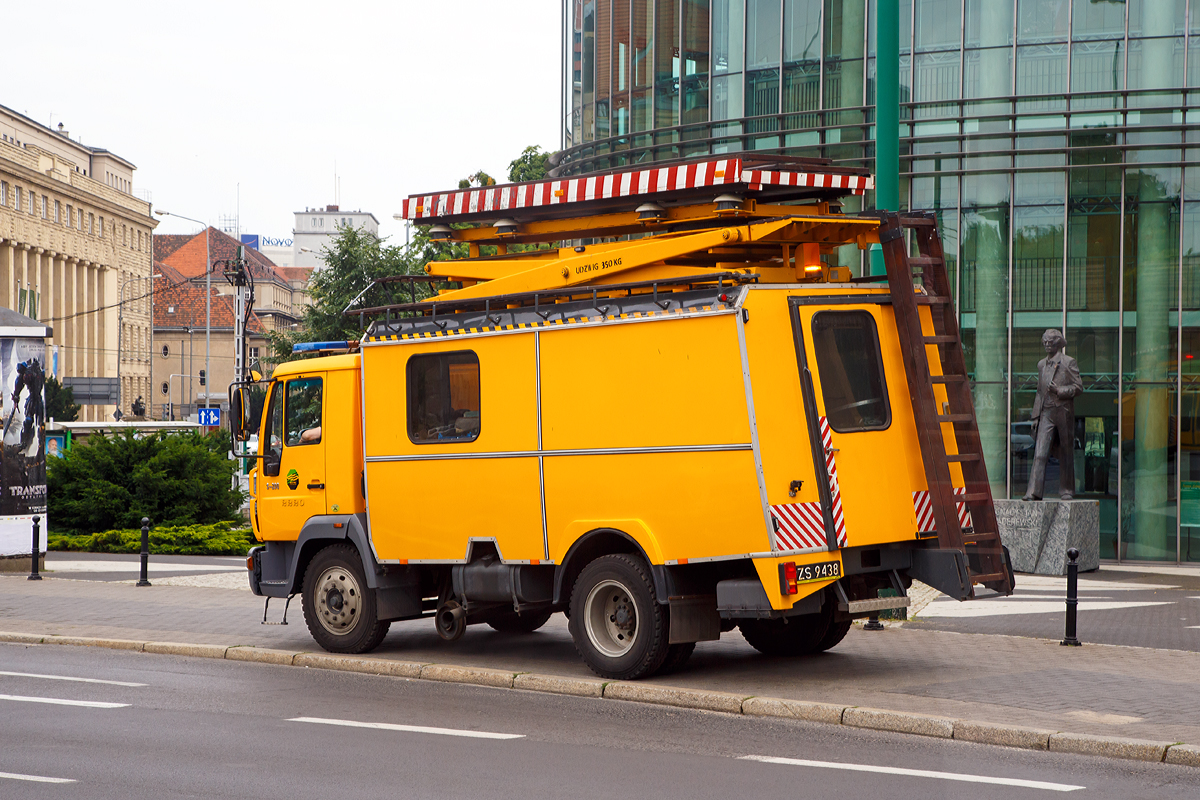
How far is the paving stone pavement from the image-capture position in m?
8.72

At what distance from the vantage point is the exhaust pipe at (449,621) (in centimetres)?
1159

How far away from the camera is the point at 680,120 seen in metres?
26.0

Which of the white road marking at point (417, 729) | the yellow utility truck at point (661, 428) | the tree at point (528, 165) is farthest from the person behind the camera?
the tree at point (528, 165)

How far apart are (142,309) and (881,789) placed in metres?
117

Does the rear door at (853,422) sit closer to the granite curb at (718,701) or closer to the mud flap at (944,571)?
the mud flap at (944,571)

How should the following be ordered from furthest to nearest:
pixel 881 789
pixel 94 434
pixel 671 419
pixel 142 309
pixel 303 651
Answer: pixel 142 309
pixel 94 434
pixel 303 651
pixel 671 419
pixel 881 789

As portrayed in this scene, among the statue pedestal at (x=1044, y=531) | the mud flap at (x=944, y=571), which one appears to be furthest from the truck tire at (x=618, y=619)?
the statue pedestal at (x=1044, y=531)

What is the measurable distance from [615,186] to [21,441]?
44.4 ft

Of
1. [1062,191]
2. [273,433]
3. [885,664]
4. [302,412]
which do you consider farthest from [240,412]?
[1062,191]

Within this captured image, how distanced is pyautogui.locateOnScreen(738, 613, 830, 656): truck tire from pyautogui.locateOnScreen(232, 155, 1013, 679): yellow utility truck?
2 centimetres

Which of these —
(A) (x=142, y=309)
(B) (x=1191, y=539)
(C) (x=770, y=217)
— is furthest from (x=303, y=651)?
(A) (x=142, y=309)

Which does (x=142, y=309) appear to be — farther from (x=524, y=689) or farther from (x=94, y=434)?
(x=524, y=689)

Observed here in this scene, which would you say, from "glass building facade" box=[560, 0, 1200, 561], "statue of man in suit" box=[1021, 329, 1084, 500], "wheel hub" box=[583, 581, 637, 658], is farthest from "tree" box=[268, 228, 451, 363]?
"wheel hub" box=[583, 581, 637, 658]

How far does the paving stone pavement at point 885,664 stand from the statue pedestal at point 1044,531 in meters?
6.48
